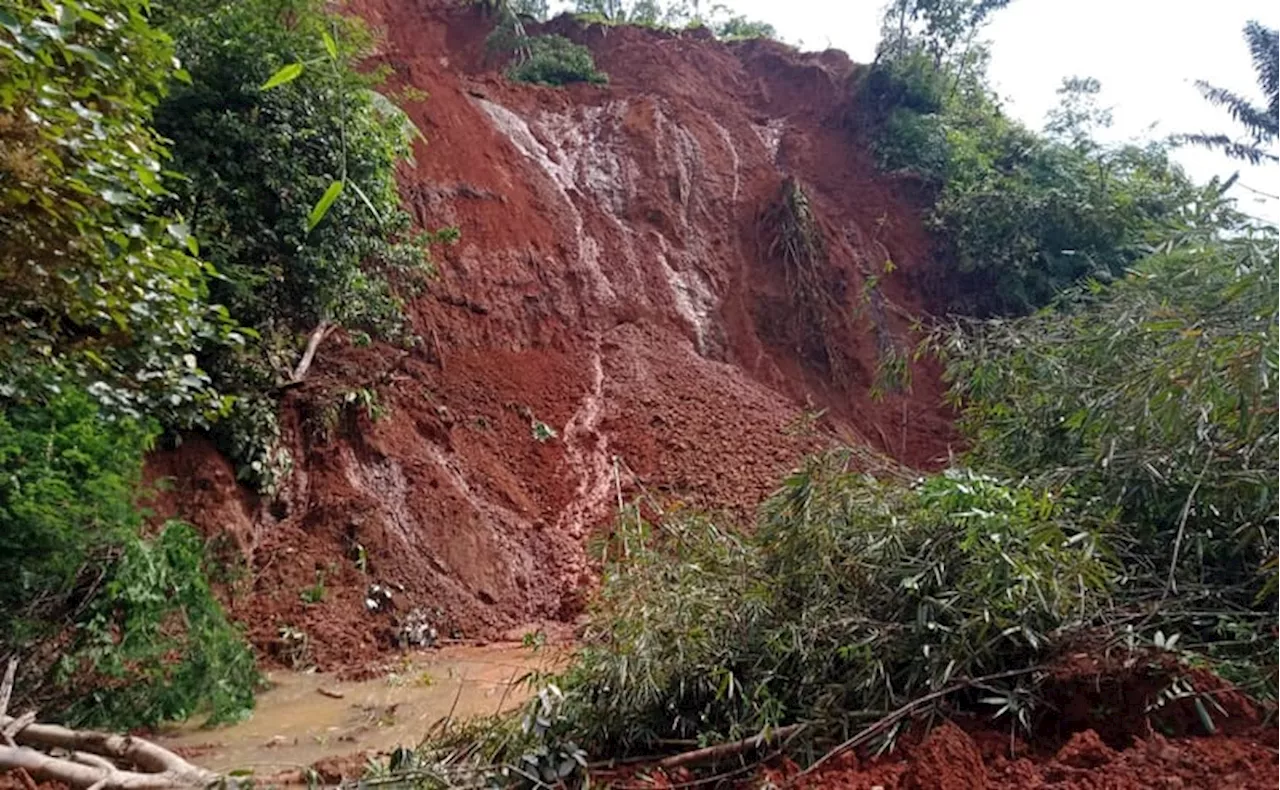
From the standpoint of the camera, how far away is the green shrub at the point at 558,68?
16.5m

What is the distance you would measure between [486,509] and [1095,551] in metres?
5.95

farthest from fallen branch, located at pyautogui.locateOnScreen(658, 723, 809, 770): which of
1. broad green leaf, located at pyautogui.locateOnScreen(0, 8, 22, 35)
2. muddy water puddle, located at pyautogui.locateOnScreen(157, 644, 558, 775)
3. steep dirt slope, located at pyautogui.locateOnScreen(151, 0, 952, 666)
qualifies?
broad green leaf, located at pyautogui.locateOnScreen(0, 8, 22, 35)

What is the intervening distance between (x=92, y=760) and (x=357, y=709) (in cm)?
200

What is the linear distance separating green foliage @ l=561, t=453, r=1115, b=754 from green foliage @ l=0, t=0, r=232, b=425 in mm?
2709

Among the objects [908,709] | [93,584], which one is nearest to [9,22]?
[93,584]

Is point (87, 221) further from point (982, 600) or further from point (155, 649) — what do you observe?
point (982, 600)

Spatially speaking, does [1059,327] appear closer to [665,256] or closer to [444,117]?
[665,256]

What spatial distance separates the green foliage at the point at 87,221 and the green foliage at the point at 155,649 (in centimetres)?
89

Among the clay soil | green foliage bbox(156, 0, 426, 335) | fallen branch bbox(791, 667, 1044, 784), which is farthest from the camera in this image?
green foliage bbox(156, 0, 426, 335)

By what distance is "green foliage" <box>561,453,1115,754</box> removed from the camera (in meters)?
2.92

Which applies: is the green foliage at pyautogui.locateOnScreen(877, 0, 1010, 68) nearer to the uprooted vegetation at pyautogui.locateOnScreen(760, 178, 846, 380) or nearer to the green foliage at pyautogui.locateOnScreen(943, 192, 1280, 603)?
the uprooted vegetation at pyautogui.locateOnScreen(760, 178, 846, 380)

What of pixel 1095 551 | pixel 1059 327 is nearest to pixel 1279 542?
pixel 1095 551

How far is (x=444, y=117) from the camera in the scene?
12.7 meters

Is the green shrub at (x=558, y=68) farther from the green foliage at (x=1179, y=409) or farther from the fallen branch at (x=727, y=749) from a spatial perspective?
the fallen branch at (x=727, y=749)
